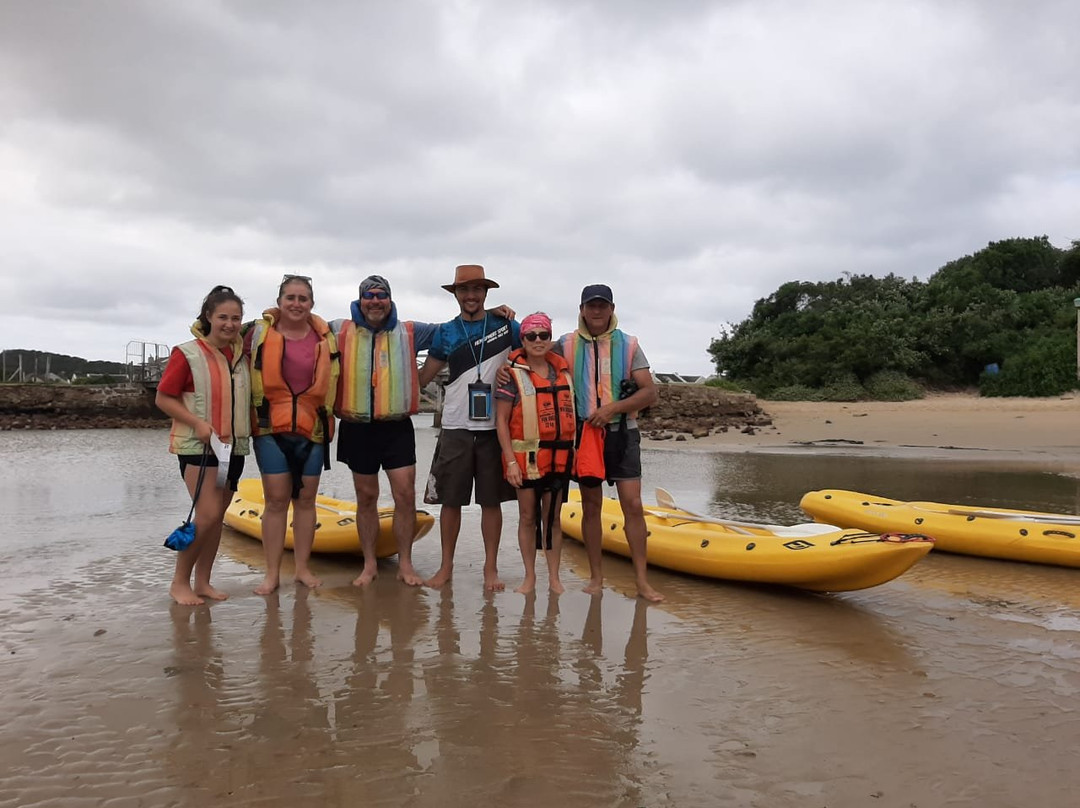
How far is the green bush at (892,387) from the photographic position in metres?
26.5

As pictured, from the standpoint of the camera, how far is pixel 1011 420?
784 inches

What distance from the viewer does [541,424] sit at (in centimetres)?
456

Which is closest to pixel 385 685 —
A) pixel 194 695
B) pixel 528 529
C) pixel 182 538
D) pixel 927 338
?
pixel 194 695

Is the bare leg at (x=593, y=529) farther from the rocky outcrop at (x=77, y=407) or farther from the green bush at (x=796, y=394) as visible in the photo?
the rocky outcrop at (x=77, y=407)

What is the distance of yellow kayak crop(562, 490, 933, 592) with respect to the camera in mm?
4434

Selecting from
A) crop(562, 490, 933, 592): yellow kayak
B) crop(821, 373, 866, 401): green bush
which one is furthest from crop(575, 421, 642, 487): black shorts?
crop(821, 373, 866, 401): green bush

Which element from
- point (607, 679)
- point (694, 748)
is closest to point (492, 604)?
point (607, 679)

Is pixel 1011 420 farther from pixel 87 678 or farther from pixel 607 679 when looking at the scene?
pixel 87 678

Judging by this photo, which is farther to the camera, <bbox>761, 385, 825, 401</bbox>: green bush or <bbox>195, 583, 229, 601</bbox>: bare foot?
<bbox>761, 385, 825, 401</bbox>: green bush

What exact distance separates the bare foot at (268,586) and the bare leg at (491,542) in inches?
52.1

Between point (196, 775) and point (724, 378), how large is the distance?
32.2 meters

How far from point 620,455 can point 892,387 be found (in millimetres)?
25360

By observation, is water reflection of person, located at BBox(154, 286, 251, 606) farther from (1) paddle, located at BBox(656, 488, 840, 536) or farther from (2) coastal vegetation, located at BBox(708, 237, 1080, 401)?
(2) coastal vegetation, located at BBox(708, 237, 1080, 401)

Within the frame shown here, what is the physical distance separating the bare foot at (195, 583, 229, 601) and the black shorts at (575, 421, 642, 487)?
239 cm
